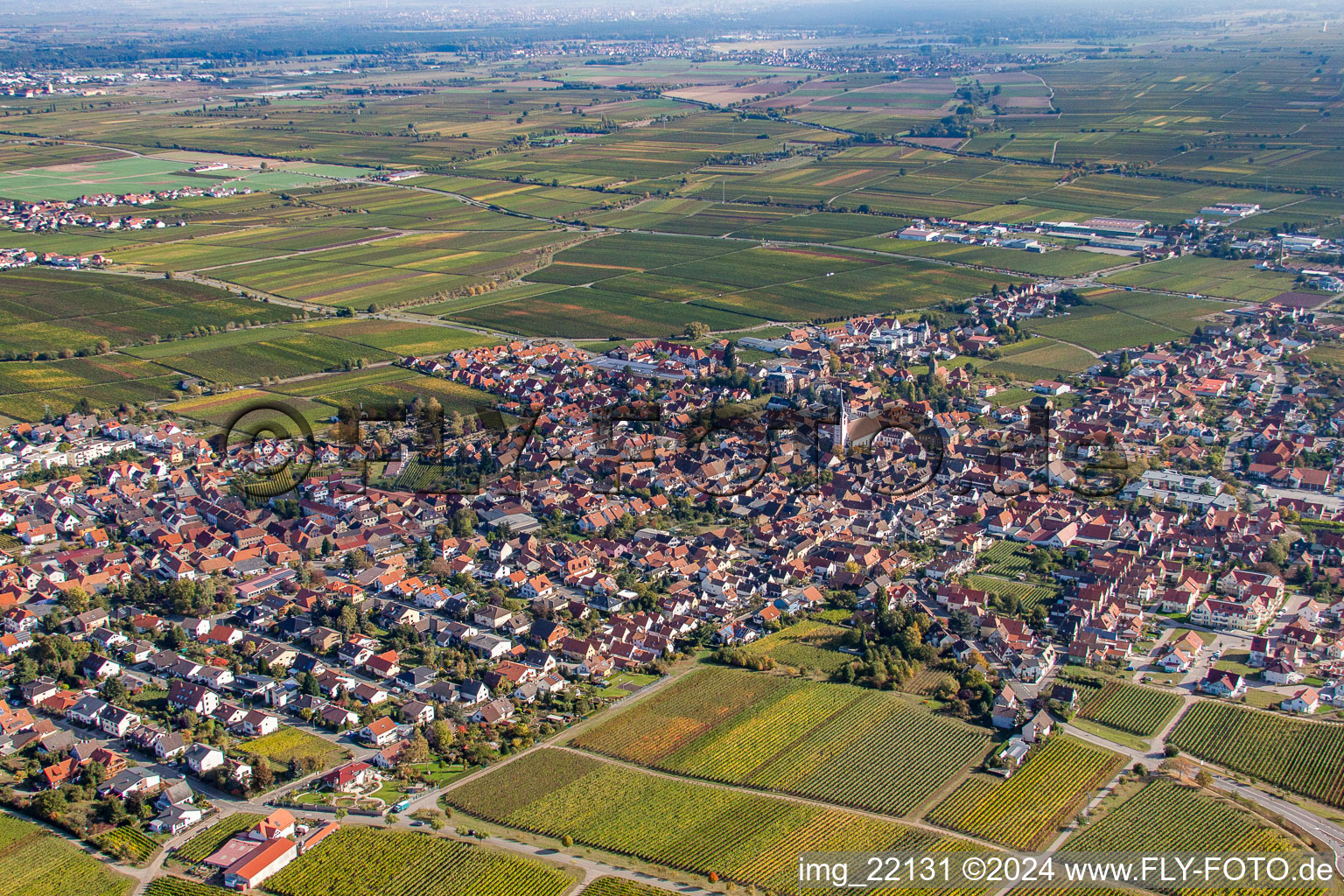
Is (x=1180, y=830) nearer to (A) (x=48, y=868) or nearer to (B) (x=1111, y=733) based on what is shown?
(B) (x=1111, y=733)

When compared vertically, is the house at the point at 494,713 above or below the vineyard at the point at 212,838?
above

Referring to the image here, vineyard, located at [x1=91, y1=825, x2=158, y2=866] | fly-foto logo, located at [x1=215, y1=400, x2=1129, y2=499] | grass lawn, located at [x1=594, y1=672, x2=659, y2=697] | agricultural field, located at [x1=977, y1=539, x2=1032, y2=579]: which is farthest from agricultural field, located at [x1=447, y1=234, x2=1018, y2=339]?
vineyard, located at [x1=91, y1=825, x2=158, y2=866]

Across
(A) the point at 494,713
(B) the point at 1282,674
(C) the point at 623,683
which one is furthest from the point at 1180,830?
(A) the point at 494,713

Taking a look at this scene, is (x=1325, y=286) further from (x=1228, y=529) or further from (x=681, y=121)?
(x=681, y=121)

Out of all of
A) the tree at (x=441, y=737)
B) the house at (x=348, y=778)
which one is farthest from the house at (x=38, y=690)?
the tree at (x=441, y=737)

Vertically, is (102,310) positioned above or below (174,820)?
above

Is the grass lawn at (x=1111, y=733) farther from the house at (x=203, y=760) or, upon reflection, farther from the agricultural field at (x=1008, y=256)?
the agricultural field at (x=1008, y=256)

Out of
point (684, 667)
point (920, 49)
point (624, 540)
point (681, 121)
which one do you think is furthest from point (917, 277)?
point (920, 49)
